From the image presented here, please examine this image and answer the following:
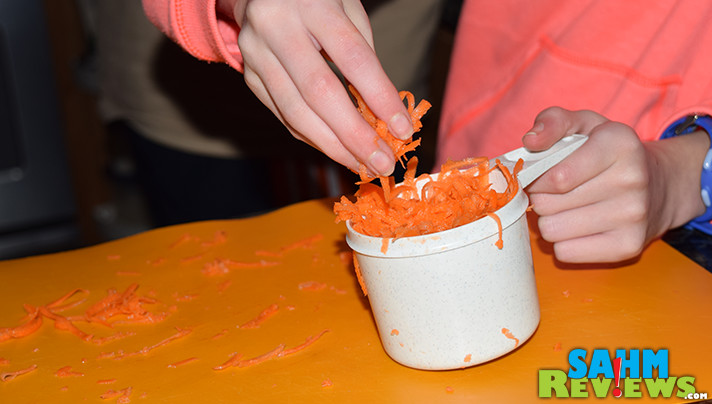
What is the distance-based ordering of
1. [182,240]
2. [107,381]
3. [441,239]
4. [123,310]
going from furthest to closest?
[182,240]
[123,310]
[107,381]
[441,239]

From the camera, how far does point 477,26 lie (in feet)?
4.41

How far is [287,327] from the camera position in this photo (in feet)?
2.91

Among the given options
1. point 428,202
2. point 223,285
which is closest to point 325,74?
point 428,202

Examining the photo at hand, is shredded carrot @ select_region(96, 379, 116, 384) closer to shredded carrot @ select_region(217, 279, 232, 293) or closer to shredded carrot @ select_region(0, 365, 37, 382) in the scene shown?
shredded carrot @ select_region(0, 365, 37, 382)

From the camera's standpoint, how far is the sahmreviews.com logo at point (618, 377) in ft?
2.25

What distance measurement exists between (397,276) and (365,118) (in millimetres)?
172

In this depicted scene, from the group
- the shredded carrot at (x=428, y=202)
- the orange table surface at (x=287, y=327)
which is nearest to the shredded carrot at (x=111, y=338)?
the orange table surface at (x=287, y=327)

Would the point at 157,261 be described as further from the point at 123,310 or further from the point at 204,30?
the point at 204,30

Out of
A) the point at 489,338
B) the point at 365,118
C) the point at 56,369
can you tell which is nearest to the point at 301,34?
the point at 365,118

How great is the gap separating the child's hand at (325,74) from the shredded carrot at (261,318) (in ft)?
0.78

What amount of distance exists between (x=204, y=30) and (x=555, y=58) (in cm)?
57

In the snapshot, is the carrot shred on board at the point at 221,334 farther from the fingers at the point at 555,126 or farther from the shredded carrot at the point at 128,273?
the fingers at the point at 555,126

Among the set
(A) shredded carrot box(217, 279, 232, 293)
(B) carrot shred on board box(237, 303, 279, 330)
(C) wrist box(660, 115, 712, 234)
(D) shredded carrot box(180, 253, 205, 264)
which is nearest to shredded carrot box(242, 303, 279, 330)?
(B) carrot shred on board box(237, 303, 279, 330)

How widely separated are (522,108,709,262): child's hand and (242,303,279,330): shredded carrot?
351mm
